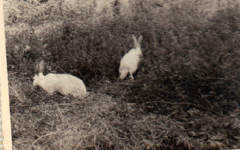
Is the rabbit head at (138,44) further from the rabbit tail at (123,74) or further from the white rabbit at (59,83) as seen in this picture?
the white rabbit at (59,83)

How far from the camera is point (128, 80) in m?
1.96

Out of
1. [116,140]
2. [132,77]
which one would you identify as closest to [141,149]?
[116,140]

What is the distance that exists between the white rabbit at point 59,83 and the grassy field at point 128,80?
38 mm

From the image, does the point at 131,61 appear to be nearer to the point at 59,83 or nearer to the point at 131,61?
the point at 131,61

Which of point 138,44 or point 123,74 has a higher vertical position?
point 138,44

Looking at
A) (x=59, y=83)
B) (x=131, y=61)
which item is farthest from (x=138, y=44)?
(x=59, y=83)

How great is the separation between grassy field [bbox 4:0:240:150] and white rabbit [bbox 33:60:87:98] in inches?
1.5

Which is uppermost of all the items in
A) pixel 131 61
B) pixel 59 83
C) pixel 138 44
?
pixel 138 44

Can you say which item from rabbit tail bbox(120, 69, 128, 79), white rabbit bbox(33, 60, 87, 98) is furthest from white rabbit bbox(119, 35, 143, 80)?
white rabbit bbox(33, 60, 87, 98)

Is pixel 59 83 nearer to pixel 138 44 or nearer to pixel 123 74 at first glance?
pixel 123 74

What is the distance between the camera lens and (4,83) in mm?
1820

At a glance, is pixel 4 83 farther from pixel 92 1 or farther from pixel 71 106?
pixel 92 1

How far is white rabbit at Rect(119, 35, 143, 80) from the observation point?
1951mm

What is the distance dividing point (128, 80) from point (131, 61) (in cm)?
14
